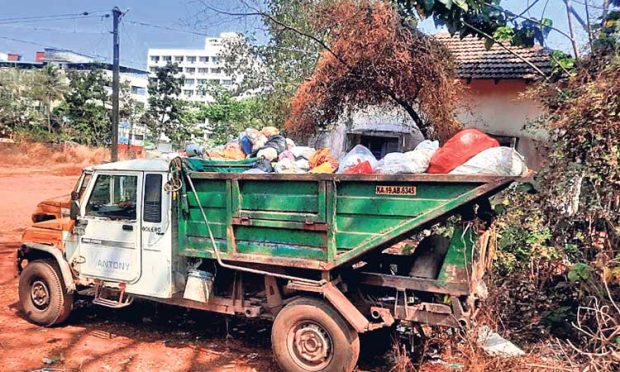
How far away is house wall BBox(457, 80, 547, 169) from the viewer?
11.0 metres

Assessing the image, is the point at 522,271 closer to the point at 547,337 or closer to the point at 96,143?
the point at 547,337

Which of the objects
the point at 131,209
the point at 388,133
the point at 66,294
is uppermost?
the point at 388,133

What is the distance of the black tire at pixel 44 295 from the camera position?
587 centimetres

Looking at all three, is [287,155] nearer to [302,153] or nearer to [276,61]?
[302,153]

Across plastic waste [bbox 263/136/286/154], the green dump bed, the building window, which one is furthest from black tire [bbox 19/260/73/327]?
the building window

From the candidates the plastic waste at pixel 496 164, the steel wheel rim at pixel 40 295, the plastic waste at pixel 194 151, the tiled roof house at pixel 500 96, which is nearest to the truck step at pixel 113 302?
the steel wheel rim at pixel 40 295

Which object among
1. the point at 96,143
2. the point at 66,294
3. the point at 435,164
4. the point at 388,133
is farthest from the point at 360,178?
the point at 96,143

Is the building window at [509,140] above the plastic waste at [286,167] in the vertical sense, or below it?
above

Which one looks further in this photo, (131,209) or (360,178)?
(131,209)

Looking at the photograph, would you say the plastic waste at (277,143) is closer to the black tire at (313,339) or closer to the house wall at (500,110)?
the black tire at (313,339)

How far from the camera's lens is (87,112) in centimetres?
3650

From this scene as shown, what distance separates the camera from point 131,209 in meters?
5.50

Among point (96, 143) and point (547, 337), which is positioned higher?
point (96, 143)

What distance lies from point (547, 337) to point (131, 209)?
14.2 ft
